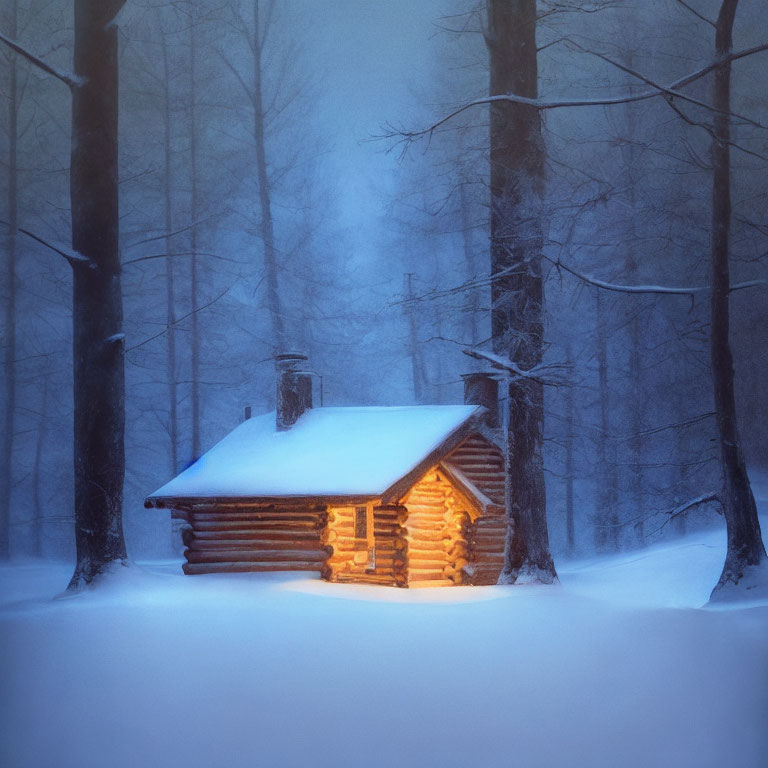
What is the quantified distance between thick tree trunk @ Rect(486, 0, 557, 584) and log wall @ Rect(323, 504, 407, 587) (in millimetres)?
1465

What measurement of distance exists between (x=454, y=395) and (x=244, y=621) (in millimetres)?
5056

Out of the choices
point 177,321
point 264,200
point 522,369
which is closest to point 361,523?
point 522,369

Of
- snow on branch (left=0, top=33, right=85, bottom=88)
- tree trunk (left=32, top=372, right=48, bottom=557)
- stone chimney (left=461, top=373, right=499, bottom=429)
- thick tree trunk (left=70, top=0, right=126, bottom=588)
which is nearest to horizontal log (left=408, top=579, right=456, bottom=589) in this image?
stone chimney (left=461, top=373, right=499, bottom=429)

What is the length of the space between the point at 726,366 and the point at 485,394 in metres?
2.87

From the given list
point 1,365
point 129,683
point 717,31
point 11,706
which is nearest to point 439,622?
point 129,683

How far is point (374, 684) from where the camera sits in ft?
17.0

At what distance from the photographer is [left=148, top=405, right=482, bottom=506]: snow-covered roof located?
8430 millimetres

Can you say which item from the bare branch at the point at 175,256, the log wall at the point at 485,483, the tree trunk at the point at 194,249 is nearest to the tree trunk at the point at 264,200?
the bare branch at the point at 175,256

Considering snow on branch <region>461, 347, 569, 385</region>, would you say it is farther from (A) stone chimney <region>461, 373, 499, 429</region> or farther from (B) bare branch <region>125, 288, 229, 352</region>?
(B) bare branch <region>125, 288, 229, 352</region>

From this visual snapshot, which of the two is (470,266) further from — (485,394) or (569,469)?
(569,469)

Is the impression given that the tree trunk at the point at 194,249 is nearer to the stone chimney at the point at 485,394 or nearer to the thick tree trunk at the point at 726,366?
the stone chimney at the point at 485,394

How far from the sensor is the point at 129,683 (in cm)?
520

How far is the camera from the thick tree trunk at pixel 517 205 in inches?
301

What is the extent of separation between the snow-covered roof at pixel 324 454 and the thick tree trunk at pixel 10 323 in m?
1.42
